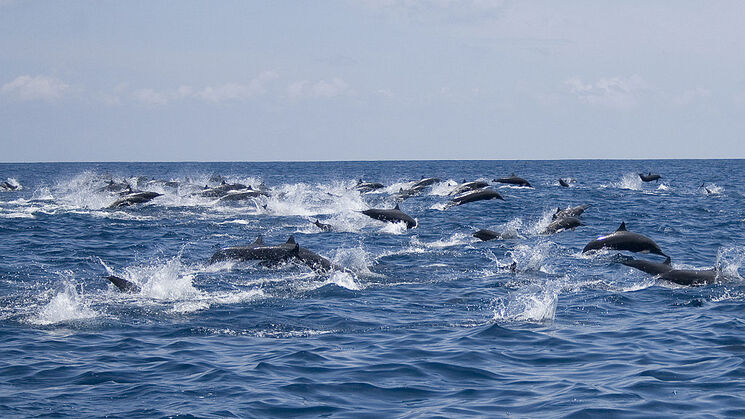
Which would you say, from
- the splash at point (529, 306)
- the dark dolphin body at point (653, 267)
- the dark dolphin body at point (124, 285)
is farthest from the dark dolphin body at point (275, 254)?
the dark dolphin body at point (653, 267)

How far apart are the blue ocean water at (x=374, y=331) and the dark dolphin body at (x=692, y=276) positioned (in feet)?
0.75

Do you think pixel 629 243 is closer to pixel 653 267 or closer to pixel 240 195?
pixel 653 267

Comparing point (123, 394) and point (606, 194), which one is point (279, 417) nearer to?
point (123, 394)

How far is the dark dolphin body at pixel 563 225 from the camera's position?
26.0 m

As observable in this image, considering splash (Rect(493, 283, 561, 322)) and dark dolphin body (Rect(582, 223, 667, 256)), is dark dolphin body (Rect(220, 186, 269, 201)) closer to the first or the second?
dark dolphin body (Rect(582, 223, 667, 256))

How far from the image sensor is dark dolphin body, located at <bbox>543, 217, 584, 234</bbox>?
25953 mm

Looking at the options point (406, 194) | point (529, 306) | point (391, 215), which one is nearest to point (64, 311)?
point (529, 306)

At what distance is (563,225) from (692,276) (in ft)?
31.7

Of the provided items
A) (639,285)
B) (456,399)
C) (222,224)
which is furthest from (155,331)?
(222,224)

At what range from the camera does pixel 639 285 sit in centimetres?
1675

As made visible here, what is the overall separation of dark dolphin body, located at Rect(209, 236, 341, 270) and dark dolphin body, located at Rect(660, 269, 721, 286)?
7035 millimetres

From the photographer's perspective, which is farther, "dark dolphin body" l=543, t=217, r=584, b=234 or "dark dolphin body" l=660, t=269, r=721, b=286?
"dark dolphin body" l=543, t=217, r=584, b=234

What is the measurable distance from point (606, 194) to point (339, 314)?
39017mm

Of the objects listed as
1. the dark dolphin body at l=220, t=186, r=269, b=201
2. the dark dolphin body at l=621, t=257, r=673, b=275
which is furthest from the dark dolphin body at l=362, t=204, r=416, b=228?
the dark dolphin body at l=220, t=186, r=269, b=201
